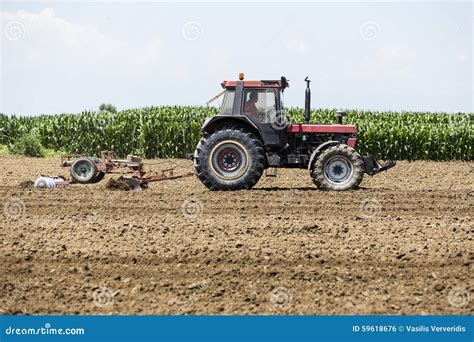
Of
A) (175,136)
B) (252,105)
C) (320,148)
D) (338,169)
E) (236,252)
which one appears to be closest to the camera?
(236,252)

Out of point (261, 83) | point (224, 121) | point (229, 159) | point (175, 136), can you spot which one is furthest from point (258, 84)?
point (175, 136)

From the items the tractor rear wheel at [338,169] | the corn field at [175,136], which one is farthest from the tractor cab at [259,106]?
the corn field at [175,136]

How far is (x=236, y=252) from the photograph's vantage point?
7.77 metres

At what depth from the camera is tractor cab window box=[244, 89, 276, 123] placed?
11.9 m

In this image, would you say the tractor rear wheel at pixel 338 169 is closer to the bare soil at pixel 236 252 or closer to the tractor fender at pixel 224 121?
the bare soil at pixel 236 252

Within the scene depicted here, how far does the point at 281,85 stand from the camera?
38.7 ft

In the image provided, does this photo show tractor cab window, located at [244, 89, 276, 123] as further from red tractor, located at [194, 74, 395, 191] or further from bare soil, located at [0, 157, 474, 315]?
bare soil, located at [0, 157, 474, 315]

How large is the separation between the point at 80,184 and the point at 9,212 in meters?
3.22

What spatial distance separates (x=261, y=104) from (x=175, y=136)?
1185 cm

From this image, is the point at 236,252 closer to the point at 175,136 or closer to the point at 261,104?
the point at 261,104

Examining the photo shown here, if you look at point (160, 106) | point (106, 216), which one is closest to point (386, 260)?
point (106, 216)

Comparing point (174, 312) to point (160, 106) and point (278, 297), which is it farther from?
point (160, 106)

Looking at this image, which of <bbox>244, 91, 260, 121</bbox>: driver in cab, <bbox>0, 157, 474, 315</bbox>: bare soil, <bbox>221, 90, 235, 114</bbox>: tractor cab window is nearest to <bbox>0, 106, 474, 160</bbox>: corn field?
<bbox>0, 157, 474, 315</bbox>: bare soil

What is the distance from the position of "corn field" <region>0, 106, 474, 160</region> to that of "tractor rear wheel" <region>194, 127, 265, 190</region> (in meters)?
11.2
